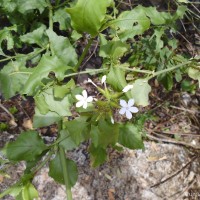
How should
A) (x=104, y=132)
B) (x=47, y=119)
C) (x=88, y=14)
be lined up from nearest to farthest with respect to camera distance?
(x=88, y=14)
(x=104, y=132)
(x=47, y=119)

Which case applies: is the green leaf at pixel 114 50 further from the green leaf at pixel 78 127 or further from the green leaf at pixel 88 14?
the green leaf at pixel 78 127

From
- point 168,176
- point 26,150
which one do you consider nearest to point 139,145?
point 26,150

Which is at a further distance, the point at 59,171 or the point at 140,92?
the point at 59,171

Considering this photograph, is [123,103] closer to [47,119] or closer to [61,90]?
[61,90]

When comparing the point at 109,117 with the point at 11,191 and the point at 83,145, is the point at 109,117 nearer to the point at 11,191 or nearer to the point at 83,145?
the point at 11,191

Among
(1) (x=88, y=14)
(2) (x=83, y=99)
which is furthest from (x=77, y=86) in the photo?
(1) (x=88, y=14)

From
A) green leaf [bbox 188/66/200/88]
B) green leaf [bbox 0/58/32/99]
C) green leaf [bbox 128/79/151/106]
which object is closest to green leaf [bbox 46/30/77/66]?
green leaf [bbox 0/58/32/99]
